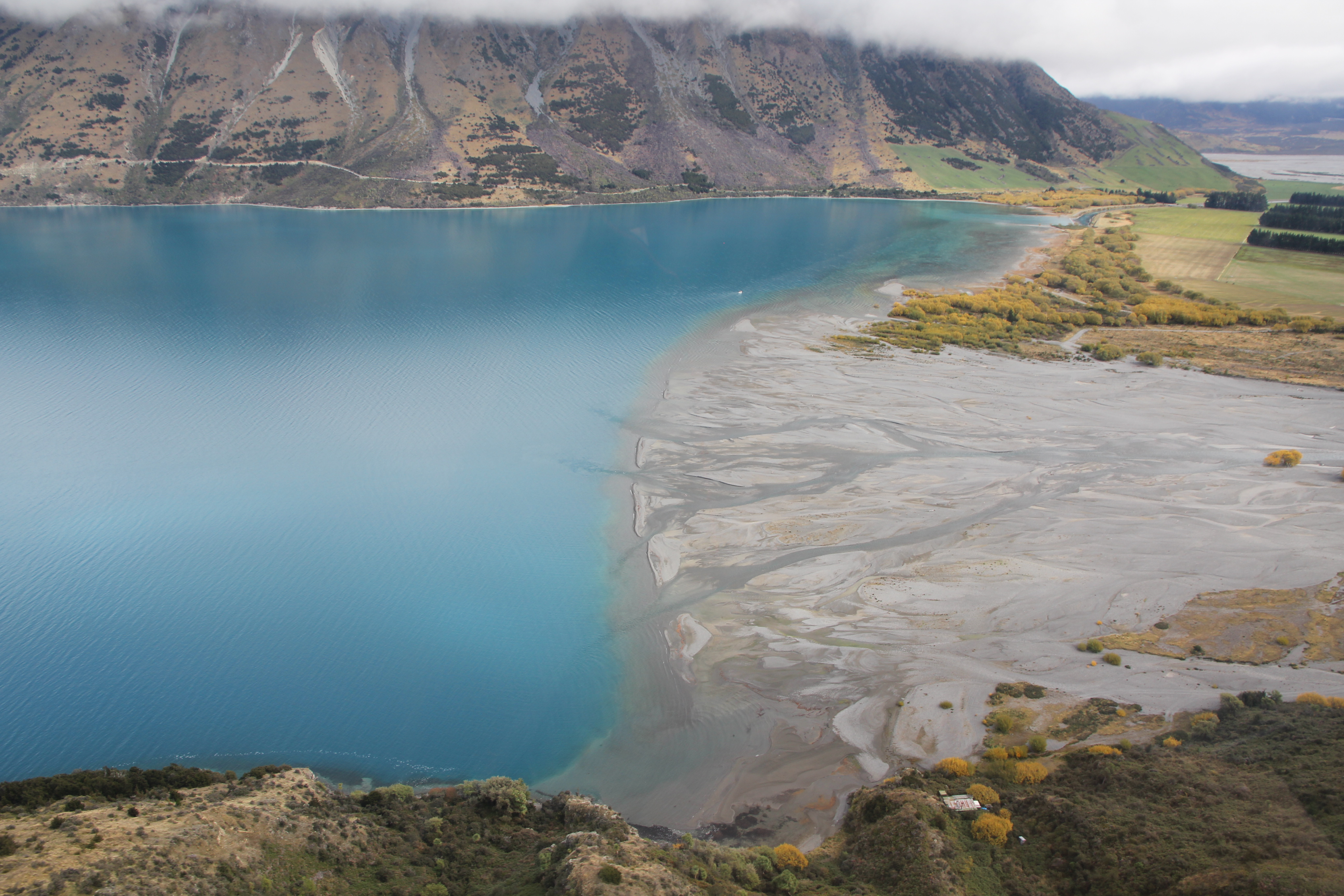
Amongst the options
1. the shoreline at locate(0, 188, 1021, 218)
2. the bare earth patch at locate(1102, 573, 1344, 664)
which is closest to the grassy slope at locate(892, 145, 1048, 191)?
the shoreline at locate(0, 188, 1021, 218)

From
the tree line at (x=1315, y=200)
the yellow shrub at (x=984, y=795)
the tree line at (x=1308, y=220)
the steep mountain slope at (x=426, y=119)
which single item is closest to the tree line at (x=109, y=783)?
the yellow shrub at (x=984, y=795)

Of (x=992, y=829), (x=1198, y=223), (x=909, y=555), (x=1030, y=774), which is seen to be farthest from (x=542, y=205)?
(x=992, y=829)

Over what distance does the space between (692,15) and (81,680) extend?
219 m

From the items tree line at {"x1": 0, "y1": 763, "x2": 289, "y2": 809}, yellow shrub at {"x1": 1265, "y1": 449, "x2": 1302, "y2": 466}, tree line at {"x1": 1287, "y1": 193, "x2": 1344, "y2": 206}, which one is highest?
tree line at {"x1": 1287, "y1": 193, "x2": 1344, "y2": 206}

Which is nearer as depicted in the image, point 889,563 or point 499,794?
point 499,794

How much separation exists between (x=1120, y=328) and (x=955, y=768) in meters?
56.8

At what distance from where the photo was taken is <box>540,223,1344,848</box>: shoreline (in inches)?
808

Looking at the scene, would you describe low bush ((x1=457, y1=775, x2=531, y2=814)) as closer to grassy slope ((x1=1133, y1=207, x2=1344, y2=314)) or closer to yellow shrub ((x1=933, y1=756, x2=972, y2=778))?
yellow shrub ((x1=933, y1=756, x2=972, y2=778))

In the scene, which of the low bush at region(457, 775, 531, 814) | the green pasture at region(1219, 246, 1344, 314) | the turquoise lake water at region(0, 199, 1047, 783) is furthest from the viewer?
the green pasture at region(1219, 246, 1344, 314)

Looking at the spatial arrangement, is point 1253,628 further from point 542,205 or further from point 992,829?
point 542,205

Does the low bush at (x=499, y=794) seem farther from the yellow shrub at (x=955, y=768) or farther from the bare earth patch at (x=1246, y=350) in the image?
the bare earth patch at (x=1246, y=350)

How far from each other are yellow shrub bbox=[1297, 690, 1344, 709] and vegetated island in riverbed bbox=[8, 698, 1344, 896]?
0.71 metres

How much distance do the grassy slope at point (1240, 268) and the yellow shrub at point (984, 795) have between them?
229ft

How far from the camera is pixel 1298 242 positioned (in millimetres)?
89312
